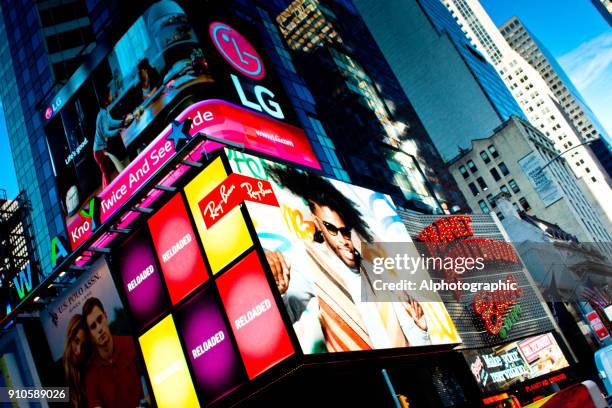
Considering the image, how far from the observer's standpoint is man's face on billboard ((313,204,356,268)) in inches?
829

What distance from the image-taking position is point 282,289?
54.9 feet

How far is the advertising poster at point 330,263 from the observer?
680 inches

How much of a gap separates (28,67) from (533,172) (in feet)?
296

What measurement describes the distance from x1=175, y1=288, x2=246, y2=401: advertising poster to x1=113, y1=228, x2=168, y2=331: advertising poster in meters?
1.39

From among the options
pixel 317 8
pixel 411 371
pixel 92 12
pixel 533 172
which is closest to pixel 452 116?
pixel 533 172

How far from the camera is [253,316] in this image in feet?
54.9

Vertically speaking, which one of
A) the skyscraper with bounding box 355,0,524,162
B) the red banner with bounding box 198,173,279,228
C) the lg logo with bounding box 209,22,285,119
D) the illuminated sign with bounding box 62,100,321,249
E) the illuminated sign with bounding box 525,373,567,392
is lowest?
the illuminated sign with bounding box 525,373,567,392

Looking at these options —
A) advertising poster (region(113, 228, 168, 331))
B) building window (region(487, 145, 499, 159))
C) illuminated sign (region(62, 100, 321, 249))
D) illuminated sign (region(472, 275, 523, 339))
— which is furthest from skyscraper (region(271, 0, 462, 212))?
building window (region(487, 145, 499, 159))

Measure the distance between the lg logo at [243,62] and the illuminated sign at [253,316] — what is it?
46.9 ft

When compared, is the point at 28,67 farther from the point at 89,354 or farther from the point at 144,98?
the point at 89,354

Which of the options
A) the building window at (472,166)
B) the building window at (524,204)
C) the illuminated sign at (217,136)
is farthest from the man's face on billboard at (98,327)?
the building window at (472,166)

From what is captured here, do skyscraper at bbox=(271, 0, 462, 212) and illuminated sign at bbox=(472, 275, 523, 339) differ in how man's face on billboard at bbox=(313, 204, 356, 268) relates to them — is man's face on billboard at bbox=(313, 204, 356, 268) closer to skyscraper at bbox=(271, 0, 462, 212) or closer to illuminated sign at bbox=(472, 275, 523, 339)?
illuminated sign at bbox=(472, 275, 523, 339)

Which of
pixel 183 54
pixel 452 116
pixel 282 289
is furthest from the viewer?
pixel 452 116

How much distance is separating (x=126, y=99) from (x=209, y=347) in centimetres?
1878
